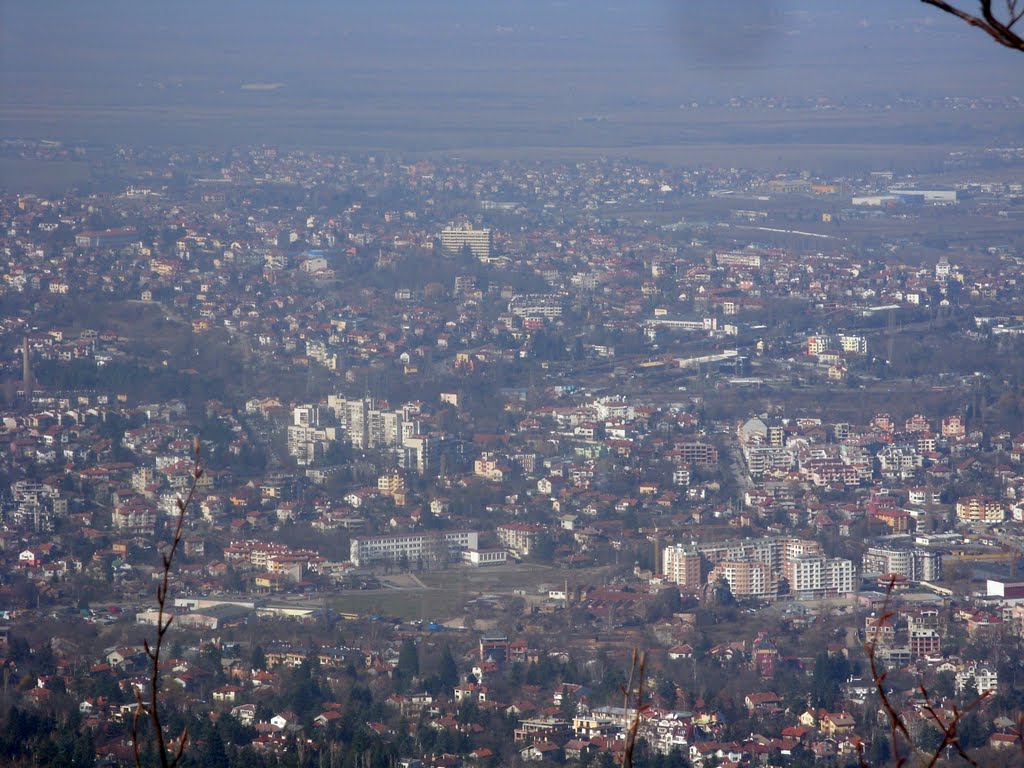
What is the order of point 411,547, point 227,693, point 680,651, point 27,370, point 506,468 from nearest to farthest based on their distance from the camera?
point 227,693
point 680,651
point 411,547
point 506,468
point 27,370

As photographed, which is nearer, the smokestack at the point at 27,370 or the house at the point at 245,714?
the house at the point at 245,714

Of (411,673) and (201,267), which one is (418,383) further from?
(411,673)

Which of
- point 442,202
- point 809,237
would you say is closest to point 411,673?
point 809,237

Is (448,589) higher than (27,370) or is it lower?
lower

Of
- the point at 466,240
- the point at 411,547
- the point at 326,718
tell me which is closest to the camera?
the point at 326,718

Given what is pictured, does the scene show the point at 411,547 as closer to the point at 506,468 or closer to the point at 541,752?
the point at 506,468

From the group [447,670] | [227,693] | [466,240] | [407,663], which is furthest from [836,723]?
[466,240]

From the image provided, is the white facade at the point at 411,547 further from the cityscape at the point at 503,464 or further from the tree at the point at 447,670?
the tree at the point at 447,670

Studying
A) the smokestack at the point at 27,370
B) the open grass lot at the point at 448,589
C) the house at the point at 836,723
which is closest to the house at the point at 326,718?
the open grass lot at the point at 448,589

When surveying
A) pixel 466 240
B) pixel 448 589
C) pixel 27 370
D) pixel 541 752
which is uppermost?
pixel 466 240
